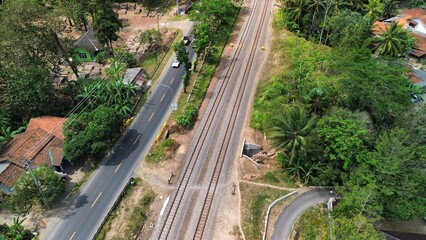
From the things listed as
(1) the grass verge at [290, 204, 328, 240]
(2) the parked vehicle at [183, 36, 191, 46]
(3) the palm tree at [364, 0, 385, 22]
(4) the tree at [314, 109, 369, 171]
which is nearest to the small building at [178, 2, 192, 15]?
(2) the parked vehicle at [183, 36, 191, 46]

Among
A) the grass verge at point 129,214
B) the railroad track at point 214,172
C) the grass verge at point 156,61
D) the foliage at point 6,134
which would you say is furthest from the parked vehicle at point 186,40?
the grass verge at point 129,214

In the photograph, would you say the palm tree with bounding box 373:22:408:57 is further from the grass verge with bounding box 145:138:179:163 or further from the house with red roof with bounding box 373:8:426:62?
the grass verge with bounding box 145:138:179:163

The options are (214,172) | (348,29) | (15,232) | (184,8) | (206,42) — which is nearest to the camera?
(15,232)

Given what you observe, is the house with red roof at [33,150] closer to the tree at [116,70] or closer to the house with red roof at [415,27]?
the tree at [116,70]

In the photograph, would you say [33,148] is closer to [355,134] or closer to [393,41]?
[355,134]

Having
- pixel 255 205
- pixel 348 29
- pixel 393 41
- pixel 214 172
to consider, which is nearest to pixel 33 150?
pixel 214 172

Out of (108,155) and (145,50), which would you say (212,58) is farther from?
(108,155)
